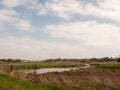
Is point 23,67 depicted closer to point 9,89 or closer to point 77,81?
point 77,81

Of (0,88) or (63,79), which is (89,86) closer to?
(63,79)

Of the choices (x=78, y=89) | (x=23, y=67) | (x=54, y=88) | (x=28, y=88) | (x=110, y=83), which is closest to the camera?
(x=28, y=88)

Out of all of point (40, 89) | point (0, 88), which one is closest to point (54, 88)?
point (40, 89)

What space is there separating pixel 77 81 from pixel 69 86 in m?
3.08

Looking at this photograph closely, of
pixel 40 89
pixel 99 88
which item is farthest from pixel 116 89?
pixel 40 89

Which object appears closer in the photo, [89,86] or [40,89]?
[40,89]

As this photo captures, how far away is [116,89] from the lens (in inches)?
959

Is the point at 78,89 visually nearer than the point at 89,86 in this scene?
Yes

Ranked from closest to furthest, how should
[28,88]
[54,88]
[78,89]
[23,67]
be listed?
[28,88], [54,88], [78,89], [23,67]

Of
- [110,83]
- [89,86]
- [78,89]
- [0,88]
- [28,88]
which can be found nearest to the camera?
[0,88]

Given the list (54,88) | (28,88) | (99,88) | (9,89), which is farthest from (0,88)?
(99,88)

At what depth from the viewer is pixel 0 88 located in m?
15.6

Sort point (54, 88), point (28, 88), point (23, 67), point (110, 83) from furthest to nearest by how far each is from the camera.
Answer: point (23, 67) < point (110, 83) < point (54, 88) < point (28, 88)

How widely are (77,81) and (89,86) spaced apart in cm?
209
